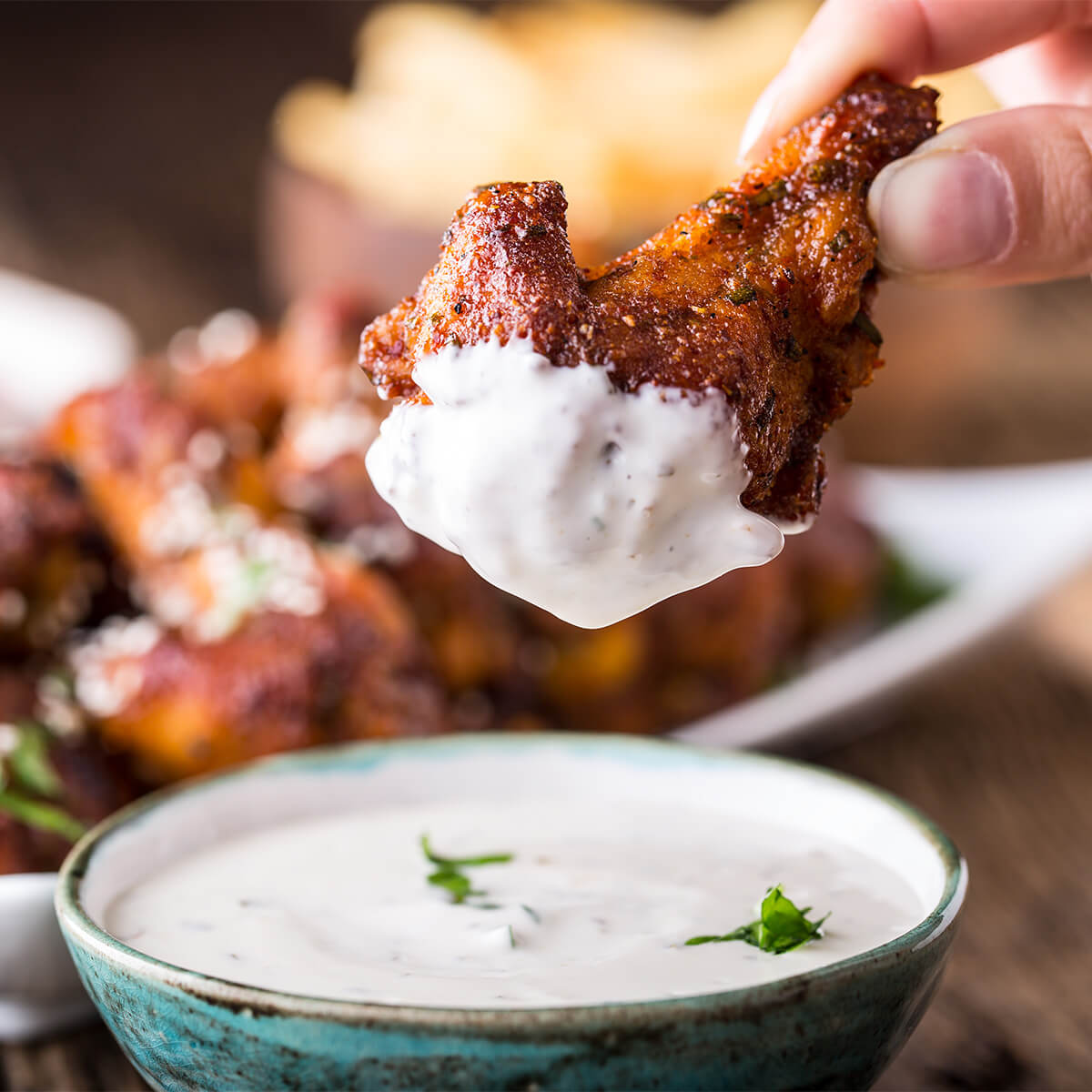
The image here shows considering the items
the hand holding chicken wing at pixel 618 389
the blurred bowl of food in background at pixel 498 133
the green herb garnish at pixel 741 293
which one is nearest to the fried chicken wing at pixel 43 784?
the hand holding chicken wing at pixel 618 389

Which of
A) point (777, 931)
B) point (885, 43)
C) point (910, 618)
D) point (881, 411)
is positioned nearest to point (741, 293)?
point (885, 43)

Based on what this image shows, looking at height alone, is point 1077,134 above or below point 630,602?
above

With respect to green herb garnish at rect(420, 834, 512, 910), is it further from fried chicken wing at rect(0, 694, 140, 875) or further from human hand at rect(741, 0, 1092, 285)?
human hand at rect(741, 0, 1092, 285)

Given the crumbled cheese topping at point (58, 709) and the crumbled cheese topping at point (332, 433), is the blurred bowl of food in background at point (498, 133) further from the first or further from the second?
the crumbled cheese topping at point (58, 709)

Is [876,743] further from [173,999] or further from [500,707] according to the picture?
[173,999]

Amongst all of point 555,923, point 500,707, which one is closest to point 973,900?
point 500,707

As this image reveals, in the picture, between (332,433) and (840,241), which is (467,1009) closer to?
(840,241)
